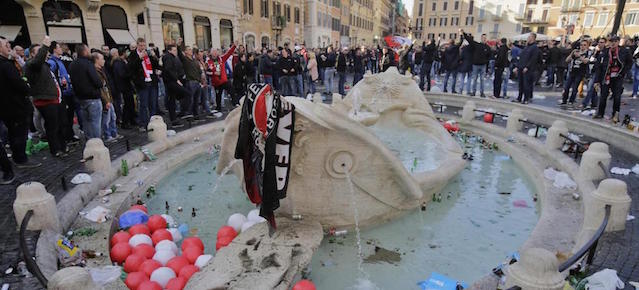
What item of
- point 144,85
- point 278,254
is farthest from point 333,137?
point 144,85

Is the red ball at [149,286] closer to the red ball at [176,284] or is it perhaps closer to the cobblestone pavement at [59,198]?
the red ball at [176,284]

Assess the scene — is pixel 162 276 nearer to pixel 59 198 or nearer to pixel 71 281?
pixel 71 281

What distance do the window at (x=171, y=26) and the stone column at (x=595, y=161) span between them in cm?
2024

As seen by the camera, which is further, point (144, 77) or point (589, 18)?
point (589, 18)

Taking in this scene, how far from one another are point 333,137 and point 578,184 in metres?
3.75

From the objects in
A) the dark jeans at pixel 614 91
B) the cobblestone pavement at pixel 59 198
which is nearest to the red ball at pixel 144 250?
the cobblestone pavement at pixel 59 198

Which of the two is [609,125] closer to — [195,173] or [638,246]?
[638,246]

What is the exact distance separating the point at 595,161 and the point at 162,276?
219 inches

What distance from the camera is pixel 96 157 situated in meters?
5.72

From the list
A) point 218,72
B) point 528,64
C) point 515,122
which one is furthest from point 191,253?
point 528,64

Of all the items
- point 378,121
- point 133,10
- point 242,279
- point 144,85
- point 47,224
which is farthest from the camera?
point 133,10

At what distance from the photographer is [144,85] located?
8633mm

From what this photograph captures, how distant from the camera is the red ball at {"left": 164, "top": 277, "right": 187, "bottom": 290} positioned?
360 cm

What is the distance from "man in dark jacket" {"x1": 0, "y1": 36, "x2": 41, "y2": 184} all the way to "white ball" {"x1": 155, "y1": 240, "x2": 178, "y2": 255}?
115 inches
